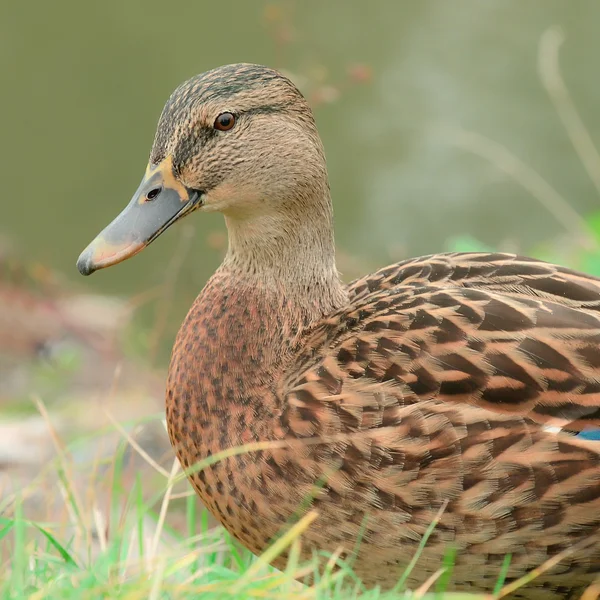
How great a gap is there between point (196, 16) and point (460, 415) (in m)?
11.3

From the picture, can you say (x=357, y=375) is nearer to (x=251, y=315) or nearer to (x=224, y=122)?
(x=251, y=315)

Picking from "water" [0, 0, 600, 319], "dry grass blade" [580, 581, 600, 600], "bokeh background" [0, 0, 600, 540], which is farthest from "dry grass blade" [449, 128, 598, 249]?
"dry grass blade" [580, 581, 600, 600]

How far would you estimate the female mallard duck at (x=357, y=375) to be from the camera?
2656 mm

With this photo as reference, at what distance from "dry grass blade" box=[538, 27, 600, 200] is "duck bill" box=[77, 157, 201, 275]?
106 inches

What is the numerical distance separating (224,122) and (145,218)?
37 cm

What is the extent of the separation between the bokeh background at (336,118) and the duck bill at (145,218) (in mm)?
6333

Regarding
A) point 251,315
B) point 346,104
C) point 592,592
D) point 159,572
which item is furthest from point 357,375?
point 346,104

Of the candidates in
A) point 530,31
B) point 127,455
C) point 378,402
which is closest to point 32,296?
point 127,455

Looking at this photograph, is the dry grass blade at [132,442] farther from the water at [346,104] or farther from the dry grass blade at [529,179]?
the water at [346,104]

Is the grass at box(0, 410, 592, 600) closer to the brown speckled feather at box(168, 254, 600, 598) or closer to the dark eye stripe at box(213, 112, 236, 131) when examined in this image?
the brown speckled feather at box(168, 254, 600, 598)

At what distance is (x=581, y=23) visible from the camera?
12695 millimetres

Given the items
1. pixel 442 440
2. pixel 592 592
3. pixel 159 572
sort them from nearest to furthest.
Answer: pixel 159 572 < pixel 592 592 < pixel 442 440

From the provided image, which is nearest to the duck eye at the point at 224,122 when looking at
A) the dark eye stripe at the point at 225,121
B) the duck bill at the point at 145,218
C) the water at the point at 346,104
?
the dark eye stripe at the point at 225,121

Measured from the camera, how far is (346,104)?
12.7 m
